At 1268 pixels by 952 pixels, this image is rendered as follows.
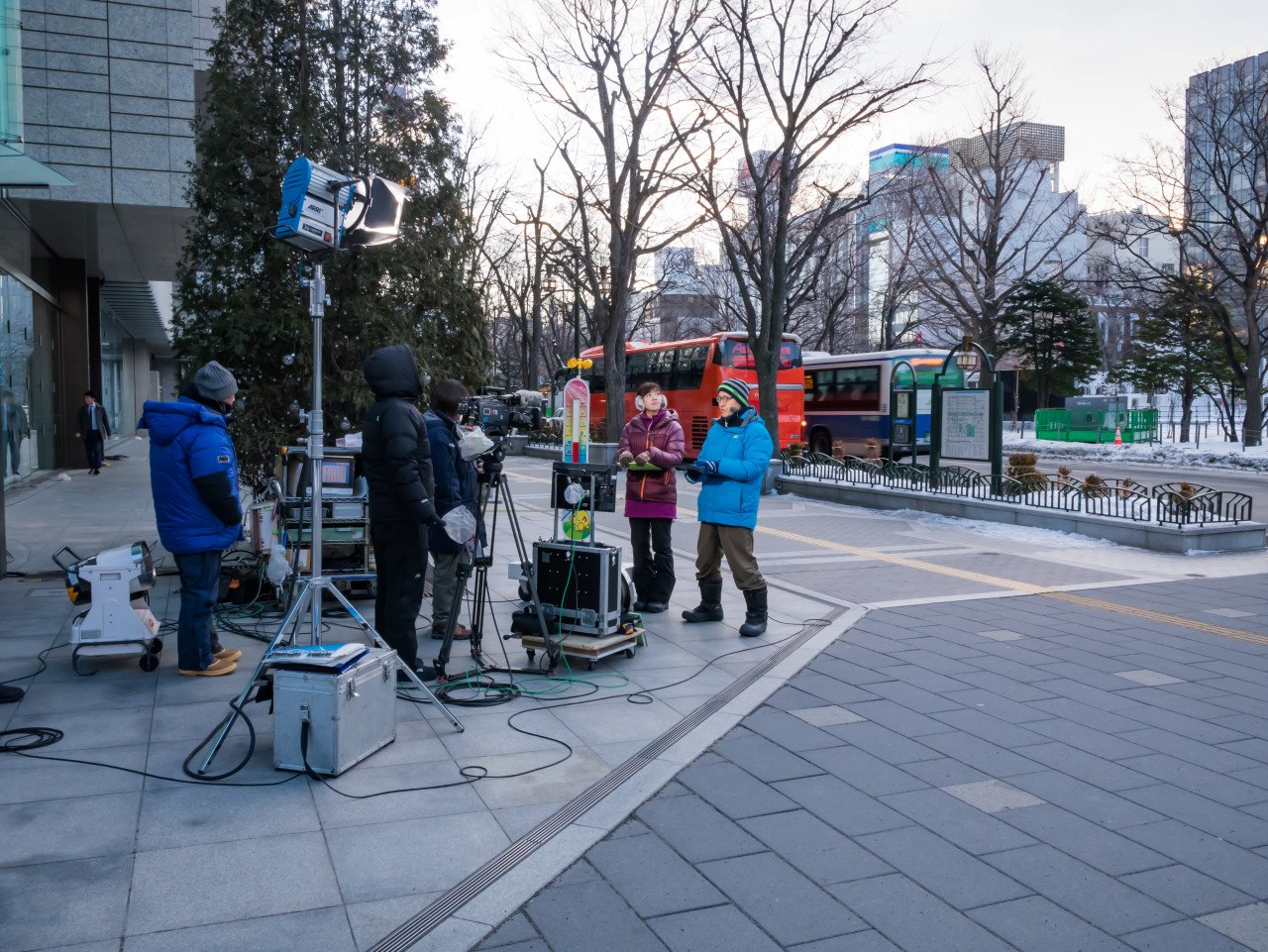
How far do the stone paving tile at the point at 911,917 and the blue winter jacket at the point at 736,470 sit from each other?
3.78 meters

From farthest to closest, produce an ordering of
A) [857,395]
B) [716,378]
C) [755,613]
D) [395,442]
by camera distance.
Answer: [857,395]
[716,378]
[755,613]
[395,442]

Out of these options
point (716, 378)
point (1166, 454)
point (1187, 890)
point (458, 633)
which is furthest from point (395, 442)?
point (1166, 454)

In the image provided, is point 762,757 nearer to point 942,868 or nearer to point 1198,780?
point 942,868

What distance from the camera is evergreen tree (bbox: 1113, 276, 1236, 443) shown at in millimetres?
31422

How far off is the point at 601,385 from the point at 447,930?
3075 centimetres

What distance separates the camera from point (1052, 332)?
128 ft

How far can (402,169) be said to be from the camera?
31.2 feet

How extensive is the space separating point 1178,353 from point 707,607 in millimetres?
33720

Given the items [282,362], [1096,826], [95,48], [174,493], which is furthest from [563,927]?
[95,48]

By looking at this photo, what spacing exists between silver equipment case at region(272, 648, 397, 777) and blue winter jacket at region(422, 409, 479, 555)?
184 centimetres

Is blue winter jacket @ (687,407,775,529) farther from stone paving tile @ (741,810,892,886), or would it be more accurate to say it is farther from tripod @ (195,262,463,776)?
stone paving tile @ (741,810,892,886)

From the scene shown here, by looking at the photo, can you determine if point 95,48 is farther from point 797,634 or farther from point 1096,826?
point 1096,826

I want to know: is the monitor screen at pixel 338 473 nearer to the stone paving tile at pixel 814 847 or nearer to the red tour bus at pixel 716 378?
the stone paving tile at pixel 814 847

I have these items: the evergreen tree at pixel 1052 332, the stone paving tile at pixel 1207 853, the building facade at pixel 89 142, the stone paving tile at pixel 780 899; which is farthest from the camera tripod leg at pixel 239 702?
the evergreen tree at pixel 1052 332
